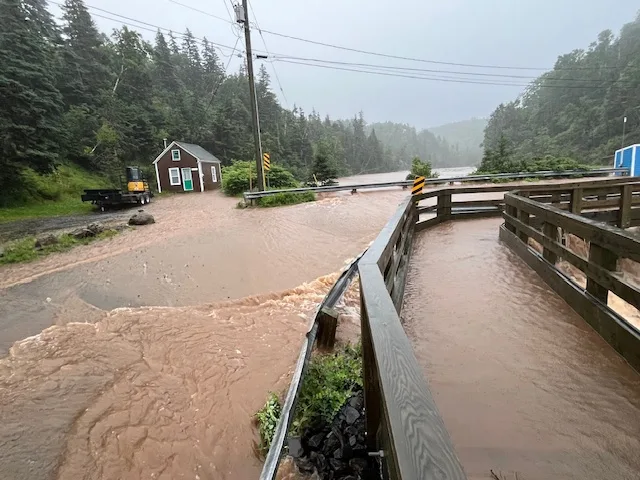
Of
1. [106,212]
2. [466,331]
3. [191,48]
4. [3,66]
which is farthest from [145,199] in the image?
[191,48]

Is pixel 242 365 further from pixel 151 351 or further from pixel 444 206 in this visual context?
pixel 444 206

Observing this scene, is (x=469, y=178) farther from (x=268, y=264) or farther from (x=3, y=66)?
(x=3, y=66)

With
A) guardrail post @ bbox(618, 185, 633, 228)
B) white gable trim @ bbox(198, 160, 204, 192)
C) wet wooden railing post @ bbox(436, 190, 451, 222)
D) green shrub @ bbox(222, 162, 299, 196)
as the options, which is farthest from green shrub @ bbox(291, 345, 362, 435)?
white gable trim @ bbox(198, 160, 204, 192)

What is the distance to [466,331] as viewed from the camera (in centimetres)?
348

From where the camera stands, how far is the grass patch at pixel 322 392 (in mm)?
2963

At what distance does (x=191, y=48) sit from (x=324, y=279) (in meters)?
80.1

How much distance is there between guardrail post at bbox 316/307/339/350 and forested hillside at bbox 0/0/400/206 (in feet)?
77.2

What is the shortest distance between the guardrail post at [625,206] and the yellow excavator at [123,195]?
2205 centimetres

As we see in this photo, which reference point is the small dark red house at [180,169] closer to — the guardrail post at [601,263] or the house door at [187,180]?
the house door at [187,180]

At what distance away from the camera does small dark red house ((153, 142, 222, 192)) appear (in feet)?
100.0

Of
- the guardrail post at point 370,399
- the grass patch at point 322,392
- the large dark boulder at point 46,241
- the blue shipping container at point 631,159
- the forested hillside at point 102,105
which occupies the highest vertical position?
the forested hillside at point 102,105

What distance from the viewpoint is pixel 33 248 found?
37.1 ft

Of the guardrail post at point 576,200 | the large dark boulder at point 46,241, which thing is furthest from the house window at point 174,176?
the guardrail post at point 576,200

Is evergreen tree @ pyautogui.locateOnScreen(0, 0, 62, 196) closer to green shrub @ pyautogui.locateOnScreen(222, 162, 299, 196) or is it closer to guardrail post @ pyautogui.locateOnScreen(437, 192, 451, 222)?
green shrub @ pyautogui.locateOnScreen(222, 162, 299, 196)
